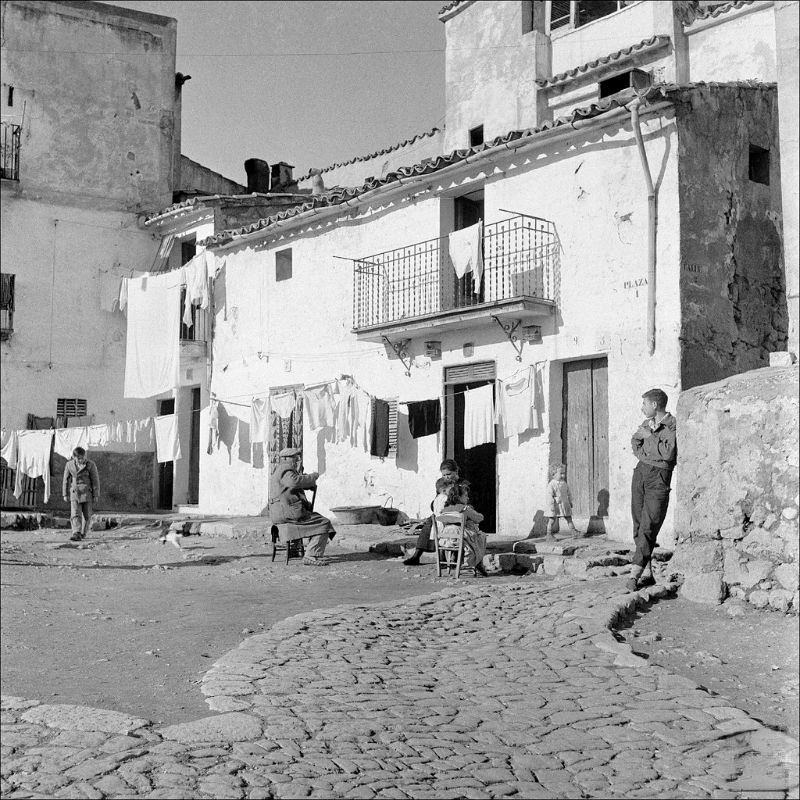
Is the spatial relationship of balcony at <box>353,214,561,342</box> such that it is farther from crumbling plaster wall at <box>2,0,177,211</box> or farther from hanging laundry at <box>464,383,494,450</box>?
crumbling plaster wall at <box>2,0,177,211</box>

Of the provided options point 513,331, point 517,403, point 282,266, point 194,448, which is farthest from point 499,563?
point 194,448

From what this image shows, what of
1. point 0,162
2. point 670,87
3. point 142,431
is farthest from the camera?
point 0,162

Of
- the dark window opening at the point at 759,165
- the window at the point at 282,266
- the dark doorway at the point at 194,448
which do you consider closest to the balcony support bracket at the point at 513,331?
the dark window opening at the point at 759,165

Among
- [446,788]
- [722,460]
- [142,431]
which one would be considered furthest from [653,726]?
[142,431]

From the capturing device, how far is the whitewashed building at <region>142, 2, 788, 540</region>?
12555mm

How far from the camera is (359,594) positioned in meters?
9.30

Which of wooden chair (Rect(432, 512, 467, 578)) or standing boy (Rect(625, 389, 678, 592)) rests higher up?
standing boy (Rect(625, 389, 678, 592))

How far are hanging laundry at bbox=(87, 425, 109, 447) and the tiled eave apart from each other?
11719 mm

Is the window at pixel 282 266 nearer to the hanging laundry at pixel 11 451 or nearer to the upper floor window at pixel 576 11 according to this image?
the hanging laundry at pixel 11 451

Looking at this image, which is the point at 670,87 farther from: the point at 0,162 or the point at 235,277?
the point at 0,162

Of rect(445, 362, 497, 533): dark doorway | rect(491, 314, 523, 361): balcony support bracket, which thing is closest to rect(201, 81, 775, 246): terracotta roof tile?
rect(491, 314, 523, 361): balcony support bracket

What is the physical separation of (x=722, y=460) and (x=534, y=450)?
6.42 m

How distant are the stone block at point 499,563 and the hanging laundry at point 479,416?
3.38 m

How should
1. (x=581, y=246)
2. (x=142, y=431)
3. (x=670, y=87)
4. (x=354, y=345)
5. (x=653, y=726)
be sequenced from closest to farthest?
(x=653, y=726)
(x=670, y=87)
(x=581, y=246)
(x=354, y=345)
(x=142, y=431)
